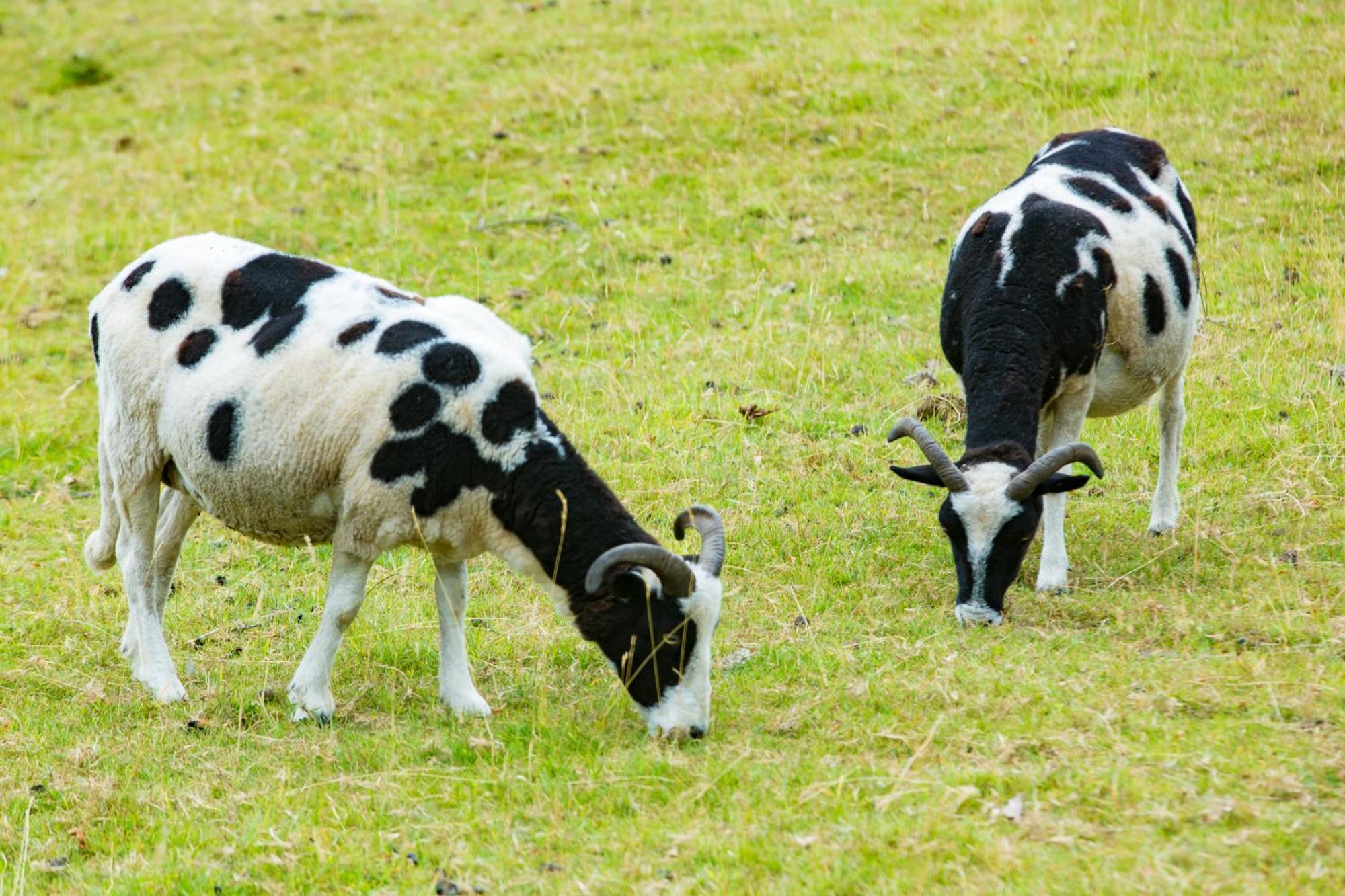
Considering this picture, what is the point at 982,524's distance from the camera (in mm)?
7586

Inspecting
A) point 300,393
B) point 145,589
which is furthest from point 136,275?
point 145,589

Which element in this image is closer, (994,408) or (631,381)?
(994,408)

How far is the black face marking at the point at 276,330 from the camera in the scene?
282 inches

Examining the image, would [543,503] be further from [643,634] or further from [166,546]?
[166,546]

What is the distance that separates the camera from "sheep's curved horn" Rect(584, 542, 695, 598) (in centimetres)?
621

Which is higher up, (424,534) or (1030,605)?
(424,534)

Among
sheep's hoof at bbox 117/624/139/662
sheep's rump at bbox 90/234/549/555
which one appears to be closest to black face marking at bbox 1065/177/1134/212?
sheep's rump at bbox 90/234/549/555

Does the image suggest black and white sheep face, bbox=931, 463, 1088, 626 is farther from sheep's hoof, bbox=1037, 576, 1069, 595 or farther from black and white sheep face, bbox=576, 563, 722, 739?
black and white sheep face, bbox=576, 563, 722, 739

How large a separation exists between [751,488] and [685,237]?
17.5ft

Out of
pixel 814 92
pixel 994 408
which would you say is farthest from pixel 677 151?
pixel 994 408

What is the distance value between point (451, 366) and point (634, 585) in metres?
1.37

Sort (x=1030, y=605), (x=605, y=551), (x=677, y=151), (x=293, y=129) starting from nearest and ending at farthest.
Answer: (x=605, y=551)
(x=1030, y=605)
(x=677, y=151)
(x=293, y=129)

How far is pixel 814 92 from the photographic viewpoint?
55.6 feet

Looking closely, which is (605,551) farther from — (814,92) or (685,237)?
(814,92)
